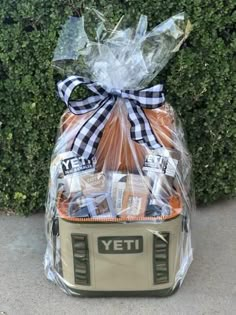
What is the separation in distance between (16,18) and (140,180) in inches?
30.0

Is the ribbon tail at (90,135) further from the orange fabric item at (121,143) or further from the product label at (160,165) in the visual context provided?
the product label at (160,165)

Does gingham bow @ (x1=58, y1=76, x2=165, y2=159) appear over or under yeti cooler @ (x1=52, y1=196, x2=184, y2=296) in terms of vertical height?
over

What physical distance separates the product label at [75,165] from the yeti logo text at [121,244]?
242mm

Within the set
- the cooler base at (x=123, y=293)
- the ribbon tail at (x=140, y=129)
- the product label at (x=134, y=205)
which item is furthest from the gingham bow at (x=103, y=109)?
the cooler base at (x=123, y=293)

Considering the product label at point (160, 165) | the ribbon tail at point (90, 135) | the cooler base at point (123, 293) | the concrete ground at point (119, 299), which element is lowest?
the concrete ground at point (119, 299)

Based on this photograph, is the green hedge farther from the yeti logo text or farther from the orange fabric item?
the yeti logo text

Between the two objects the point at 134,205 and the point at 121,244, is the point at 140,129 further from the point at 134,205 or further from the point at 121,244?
the point at 121,244

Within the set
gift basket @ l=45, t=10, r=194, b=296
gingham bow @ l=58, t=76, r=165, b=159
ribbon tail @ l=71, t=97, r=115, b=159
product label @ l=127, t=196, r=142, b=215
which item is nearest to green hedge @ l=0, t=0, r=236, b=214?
gift basket @ l=45, t=10, r=194, b=296

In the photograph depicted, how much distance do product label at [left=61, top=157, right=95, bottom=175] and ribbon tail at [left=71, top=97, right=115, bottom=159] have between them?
0.02 metres

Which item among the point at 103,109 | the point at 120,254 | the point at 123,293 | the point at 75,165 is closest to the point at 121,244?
the point at 120,254

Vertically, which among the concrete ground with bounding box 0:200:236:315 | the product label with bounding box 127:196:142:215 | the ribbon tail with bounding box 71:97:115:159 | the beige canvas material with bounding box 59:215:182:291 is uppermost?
the ribbon tail with bounding box 71:97:115:159

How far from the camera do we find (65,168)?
6.36 feet

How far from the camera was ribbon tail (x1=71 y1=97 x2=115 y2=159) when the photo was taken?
1.93m

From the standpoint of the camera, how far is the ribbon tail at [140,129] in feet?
6.38
